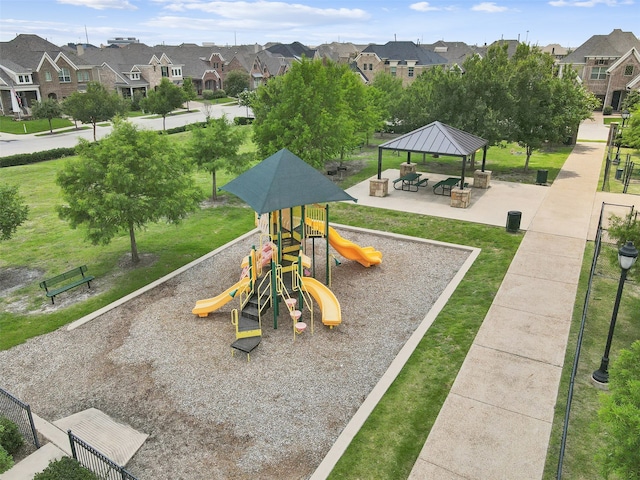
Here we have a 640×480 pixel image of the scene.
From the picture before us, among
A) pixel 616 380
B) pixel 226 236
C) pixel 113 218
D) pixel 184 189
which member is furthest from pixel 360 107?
pixel 616 380

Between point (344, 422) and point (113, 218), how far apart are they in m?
10.5

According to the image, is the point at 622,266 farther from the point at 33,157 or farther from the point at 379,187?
the point at 33,157

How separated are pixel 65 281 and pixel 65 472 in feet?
33.9

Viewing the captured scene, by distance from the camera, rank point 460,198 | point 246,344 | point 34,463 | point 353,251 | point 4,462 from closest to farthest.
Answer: point 4,462 → point 34,463 → point 246,344 → point 353,251 → point 460,198

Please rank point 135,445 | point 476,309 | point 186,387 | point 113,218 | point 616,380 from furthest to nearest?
point 113,218, point 476,309, point 186,387, point 135,445, point 616,380

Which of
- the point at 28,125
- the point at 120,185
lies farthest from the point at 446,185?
the point at 28,125

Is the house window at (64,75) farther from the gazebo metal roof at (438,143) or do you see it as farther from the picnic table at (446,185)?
the picnic table at (446,185)

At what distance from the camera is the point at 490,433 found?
9523mm

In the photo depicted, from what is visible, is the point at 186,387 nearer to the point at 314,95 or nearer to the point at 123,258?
the point at 123,258

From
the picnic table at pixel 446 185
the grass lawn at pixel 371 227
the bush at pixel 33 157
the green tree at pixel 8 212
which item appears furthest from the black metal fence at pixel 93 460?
the bush at pixel 33 157

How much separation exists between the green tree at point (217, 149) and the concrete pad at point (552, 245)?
14.3 meters

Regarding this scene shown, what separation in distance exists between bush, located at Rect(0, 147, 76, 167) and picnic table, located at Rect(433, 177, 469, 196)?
29.4 meters

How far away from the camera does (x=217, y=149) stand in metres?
24.8

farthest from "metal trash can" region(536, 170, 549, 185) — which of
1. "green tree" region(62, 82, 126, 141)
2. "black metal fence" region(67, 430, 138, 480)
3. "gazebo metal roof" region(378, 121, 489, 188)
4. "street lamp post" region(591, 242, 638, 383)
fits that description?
A: "green tree" region(62, 82, 126, 141)
